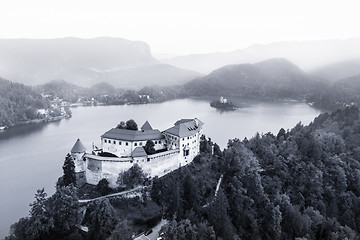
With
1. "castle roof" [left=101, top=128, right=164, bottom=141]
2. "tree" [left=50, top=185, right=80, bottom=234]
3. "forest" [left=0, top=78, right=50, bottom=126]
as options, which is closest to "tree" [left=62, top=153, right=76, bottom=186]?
"tree" [left=50, top=185, right=80, bottom=234]

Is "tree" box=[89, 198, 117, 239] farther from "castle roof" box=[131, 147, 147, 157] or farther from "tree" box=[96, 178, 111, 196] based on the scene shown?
"castle roof" box=[131, 147, 147, 157]

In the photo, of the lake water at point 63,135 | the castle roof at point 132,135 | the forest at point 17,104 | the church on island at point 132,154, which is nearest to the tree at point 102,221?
the church on island at point 132,154

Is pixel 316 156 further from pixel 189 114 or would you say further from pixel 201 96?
pixel 201 96

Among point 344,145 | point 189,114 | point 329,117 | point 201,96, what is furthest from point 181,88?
point 344,145

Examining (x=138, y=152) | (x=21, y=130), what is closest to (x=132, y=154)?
(x=138, y=152)

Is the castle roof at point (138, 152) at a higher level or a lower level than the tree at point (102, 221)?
higher

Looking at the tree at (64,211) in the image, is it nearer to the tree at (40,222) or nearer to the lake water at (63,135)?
the tree at (40,222)
